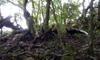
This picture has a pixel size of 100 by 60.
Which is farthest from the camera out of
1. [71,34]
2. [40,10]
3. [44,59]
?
[40,10]

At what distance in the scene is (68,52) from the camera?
13.7 feet

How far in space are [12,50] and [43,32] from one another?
0.91 meters

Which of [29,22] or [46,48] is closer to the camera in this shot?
[46,48]

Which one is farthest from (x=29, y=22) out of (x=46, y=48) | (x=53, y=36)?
(x=46, y=48)

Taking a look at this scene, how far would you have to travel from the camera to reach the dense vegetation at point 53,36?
4238 millimetres

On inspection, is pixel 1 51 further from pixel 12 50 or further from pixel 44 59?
pixel 44 59

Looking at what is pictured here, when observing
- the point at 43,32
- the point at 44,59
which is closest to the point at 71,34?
the point at 43,32

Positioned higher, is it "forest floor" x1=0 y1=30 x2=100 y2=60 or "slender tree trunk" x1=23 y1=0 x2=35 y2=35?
"slender tree trunk" x1=23 y1=0 x2=35 y2=35

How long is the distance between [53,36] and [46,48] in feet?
2.46

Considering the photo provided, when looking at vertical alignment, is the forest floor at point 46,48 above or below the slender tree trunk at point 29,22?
below

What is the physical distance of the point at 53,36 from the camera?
18.9 ft

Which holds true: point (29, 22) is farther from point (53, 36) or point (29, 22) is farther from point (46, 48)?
point (46, 48)

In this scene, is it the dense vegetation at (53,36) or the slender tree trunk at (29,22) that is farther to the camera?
the slender tree trunk at (29,22)

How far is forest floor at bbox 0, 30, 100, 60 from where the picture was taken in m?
4.26
